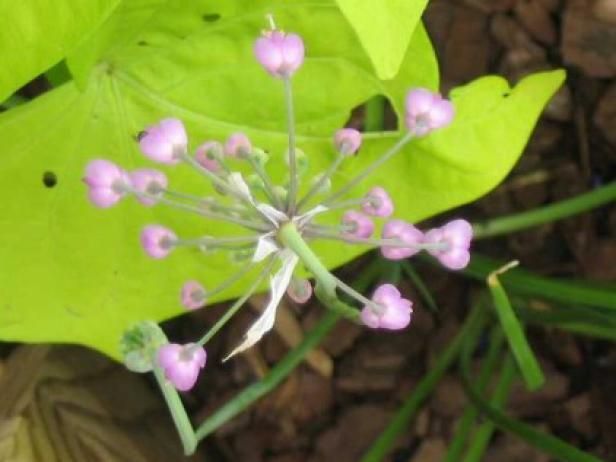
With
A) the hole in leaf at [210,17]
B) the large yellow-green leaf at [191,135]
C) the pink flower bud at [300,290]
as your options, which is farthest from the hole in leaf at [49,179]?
the pink flower bud at [300,290]

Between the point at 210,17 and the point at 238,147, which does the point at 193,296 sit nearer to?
the point at 238,147

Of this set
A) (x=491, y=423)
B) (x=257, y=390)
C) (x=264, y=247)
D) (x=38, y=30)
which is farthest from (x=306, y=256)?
(x=491, y=423)

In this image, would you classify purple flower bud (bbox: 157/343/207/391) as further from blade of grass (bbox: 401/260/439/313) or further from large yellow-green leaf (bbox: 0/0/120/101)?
blade of grass (bbox: 401/260/439/313)

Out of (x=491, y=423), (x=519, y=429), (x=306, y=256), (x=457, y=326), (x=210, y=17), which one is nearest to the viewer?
(x=306, y=256)

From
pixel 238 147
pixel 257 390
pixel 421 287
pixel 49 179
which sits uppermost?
pixel 238 147

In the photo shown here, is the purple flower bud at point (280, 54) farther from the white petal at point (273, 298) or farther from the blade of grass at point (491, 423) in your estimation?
the blade of grass at point (491, 423)

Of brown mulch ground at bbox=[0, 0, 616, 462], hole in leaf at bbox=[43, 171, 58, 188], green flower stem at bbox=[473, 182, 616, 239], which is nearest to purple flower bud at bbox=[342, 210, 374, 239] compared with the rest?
hole in leaf at bbox=[43, 171, 58, 188]

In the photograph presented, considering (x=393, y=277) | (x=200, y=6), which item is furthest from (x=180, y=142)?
(x=393, y=277)

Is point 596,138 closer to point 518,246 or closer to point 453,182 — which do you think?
point 518,246
